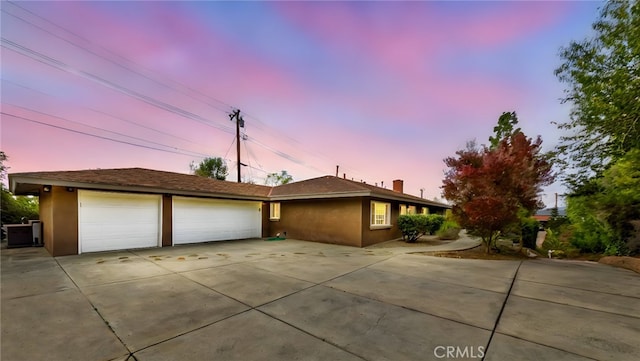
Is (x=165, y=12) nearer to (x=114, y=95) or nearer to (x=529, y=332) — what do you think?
(x=114, y=95)

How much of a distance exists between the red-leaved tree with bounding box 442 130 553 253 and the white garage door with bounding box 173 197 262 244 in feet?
33.7

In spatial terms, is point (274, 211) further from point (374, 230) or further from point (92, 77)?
point (92, 77)

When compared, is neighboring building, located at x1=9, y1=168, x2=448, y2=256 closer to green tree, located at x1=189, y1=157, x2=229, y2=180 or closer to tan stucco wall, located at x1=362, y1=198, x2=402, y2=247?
tan stucco wall, located at x1=362, y1=198, x2=402, y2=247

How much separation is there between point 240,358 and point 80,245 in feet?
32.2

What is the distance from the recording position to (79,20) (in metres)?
10.2

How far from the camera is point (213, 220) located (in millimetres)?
12336

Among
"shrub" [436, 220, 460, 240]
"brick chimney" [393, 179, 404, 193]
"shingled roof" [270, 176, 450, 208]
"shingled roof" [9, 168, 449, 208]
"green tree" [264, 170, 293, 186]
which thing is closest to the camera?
"shingled roof" [9, 168, 449, 208]

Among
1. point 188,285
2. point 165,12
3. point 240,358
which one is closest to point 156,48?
point 165,12

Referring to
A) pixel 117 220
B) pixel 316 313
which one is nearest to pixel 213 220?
pixel 117 220

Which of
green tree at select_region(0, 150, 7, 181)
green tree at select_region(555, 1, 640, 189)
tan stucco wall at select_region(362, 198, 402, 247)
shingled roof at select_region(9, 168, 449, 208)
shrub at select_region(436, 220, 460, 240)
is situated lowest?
shrub at select_region(436, 220, 460, 240)

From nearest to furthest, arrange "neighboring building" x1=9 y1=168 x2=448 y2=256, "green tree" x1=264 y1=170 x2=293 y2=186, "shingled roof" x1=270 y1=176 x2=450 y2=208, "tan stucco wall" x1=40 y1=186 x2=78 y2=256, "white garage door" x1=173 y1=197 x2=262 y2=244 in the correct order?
1. "tan stucco wall" x1=40 y1=186 x2=78 y2=256
2. "neighboring building" x1=9 y1=168 x2=448 y2=256
3. "shingled roof" x1=270 y1=176 x2=450 y2=208
4. "white garage door" x1=173 y1=197 x2=262 y2=244
5. "green tree" x1=264 y1=170 x2=293 y2=186

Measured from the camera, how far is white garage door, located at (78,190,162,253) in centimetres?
885

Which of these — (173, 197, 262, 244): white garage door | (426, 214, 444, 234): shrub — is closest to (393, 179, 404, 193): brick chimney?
(426, 214, 444, 234): shrub

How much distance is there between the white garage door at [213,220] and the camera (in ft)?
36.7
